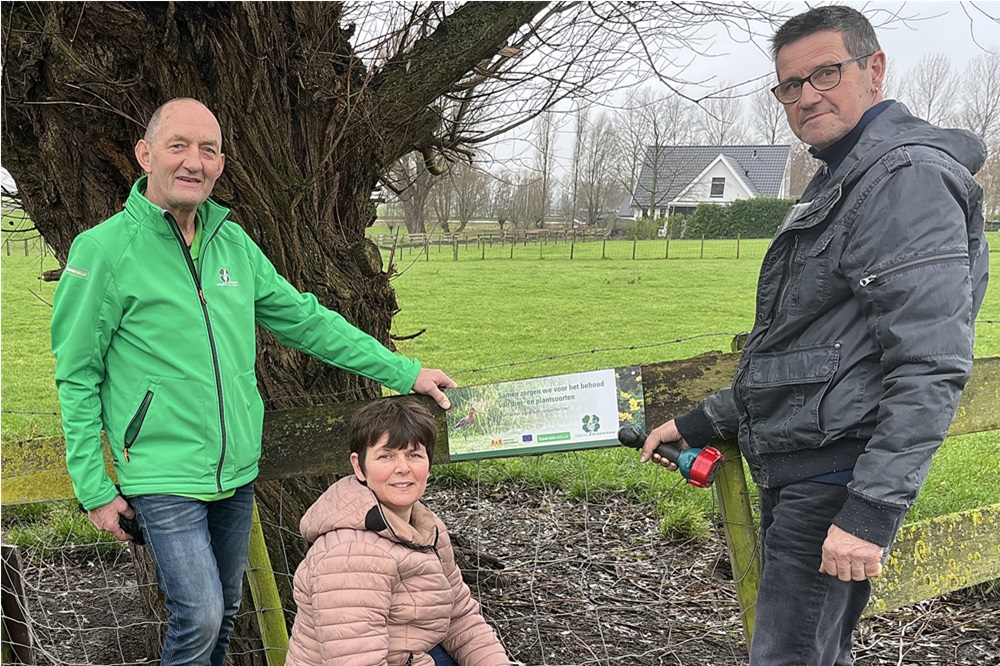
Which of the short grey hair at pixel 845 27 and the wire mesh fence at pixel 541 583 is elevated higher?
the short grey hair at pixel 845 27

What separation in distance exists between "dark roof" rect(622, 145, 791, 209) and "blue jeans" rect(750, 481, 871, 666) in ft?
69.0

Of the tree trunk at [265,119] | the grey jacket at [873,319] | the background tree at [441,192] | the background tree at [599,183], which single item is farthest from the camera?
the background tree at [599,183]

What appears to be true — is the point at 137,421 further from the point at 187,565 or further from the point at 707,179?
the point at 707,179

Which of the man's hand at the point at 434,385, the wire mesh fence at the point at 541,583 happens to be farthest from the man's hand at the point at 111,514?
the wire mesh fence at the point at 541,583

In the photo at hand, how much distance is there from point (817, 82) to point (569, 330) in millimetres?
13584

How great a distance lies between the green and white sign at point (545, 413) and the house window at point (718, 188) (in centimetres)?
3492

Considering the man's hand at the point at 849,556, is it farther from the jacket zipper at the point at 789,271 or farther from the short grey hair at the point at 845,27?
the short grey hair at the point at 845,27

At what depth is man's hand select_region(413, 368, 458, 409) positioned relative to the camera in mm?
2691

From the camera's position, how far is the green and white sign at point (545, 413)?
260 cm

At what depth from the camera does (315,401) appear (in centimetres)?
348

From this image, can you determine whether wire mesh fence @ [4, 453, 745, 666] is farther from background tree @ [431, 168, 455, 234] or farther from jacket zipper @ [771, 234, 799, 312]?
background tree @ [431, 168, 455, 234]

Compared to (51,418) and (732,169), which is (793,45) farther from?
(732,169)

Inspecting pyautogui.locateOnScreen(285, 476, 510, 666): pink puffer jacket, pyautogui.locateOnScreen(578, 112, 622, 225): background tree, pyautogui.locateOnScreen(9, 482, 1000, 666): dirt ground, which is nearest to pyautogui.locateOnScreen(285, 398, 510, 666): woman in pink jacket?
pyautogui.locateOnScreen(285, 476, 510, 666): pink puffer jacket

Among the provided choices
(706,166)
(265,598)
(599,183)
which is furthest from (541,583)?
(706,166)
